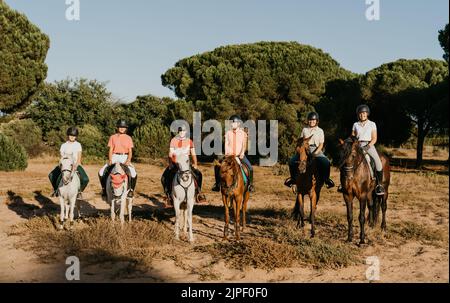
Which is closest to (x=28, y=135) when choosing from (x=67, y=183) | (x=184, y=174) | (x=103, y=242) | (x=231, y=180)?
(x=67, y=183)

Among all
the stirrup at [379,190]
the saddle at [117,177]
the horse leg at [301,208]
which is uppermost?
the saddle at [117,177]

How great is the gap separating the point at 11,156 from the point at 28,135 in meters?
9.77

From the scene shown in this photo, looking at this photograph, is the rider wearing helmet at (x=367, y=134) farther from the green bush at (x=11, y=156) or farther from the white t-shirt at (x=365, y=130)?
the green bush at (x=11, y=156)

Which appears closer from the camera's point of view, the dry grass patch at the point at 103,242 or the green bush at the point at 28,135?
the dry grass patch at the point at 103,242

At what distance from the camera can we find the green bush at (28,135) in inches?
1233

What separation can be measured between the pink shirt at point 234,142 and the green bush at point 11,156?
722 inches

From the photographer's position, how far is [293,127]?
2731 centimetres

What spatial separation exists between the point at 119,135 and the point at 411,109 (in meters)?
23.8

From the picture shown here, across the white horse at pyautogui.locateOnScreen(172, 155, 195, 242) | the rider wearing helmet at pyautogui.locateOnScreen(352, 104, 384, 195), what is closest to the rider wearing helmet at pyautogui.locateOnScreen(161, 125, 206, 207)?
Answer: the white horse at pyautogui.locateOnScreen(172, 155, 195, 242)

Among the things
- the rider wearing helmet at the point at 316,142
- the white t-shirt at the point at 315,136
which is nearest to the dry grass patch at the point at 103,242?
→ the rider wearing helmet at the point at 316,142

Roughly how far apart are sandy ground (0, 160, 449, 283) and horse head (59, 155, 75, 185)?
71.5 inches
